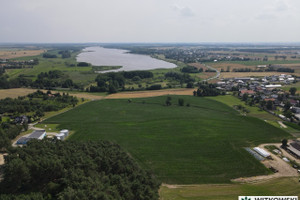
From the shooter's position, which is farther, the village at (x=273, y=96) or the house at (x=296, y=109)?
the village at (x=273, y=96)

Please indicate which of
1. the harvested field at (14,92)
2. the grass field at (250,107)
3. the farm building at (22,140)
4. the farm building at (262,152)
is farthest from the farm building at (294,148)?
the harvested field at (14,92)

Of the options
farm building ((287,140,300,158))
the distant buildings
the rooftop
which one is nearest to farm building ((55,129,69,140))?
the distant buildings

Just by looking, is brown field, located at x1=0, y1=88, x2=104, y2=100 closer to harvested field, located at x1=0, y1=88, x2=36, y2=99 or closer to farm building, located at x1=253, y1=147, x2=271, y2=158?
harvested field, located at x1=0, y1=88, x2=36, y2=99

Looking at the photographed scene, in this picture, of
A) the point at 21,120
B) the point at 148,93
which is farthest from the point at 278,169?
the point at 21,120

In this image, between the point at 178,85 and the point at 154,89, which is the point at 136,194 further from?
the point at 178,85

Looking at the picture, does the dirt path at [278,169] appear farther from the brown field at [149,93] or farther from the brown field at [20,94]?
the brown field at [20,94]

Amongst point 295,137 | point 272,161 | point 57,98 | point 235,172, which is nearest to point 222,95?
point 295,137

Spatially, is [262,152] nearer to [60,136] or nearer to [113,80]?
[60,136]
